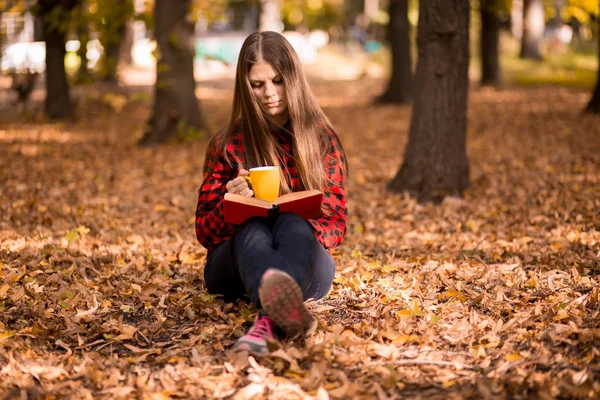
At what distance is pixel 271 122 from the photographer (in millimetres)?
3570

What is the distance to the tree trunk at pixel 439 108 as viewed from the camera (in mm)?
6371

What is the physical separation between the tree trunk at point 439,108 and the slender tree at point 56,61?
7.28 meters

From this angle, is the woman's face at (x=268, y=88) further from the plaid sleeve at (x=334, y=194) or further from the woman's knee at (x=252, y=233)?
the woman's knee at (x=252, y=233)

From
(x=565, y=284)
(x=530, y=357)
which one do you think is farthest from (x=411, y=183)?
(x=530, y=357)

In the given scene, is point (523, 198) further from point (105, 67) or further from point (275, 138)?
point (105, 67)

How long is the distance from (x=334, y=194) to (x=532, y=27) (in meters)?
22.0

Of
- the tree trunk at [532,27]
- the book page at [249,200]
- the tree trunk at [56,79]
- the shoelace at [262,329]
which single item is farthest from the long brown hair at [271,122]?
the tree trunk at [532,27]

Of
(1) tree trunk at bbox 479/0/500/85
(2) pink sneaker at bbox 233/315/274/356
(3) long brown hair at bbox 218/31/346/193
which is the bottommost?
(2) pink sneaker at bbox 233/315/274/356

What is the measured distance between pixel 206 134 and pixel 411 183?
4.88 meters

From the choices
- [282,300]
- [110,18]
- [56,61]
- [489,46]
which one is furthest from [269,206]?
[489,46]

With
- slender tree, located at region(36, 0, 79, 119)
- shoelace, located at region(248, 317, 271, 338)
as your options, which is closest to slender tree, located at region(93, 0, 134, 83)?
slender tree, located at region(36, 0, 79, 119)

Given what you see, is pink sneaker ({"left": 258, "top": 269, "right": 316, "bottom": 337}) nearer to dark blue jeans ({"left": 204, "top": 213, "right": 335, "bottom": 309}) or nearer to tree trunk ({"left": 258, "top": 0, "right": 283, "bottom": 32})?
dark blue jeans ({"left": 204, "top": 213, "right": 335, "bottom": 309})

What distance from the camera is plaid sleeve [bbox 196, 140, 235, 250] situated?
3.47 m

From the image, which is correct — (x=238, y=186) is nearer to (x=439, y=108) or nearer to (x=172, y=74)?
(x=439, y=108)
